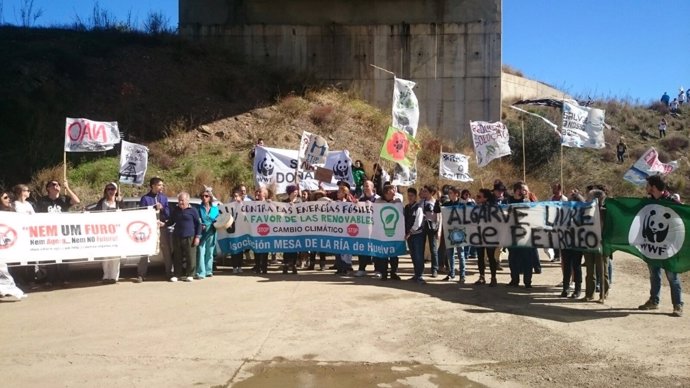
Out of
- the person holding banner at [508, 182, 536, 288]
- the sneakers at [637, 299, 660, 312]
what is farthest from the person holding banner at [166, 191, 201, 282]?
the sneakers at [637, 299, 660, 312]

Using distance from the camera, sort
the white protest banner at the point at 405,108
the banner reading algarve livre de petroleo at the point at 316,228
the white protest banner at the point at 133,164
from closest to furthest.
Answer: the banner reading algarve livre de petroleo at the point at 316,228, the white protest banner at the point at 133,164, the white protest banner at the point at 405,108

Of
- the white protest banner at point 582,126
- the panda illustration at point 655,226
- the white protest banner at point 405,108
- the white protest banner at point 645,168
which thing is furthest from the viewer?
the white protest banner at point 582,126

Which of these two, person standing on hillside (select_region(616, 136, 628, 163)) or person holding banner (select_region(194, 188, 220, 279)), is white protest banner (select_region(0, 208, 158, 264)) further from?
person standing on hillside (select_region(616, 136, 628, 163))

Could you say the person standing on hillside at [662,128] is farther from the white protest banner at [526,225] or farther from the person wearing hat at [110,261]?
the person wearing hat at [110,261]

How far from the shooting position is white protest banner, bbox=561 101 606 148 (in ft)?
50.8

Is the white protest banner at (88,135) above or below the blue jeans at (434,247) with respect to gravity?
above

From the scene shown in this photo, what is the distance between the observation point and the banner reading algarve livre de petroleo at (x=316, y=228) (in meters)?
11.5

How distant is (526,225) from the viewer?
10547 mm

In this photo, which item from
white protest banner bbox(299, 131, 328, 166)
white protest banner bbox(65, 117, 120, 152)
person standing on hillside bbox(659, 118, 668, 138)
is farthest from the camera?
person standing on hillside bbox(659, 118, 668, 138)

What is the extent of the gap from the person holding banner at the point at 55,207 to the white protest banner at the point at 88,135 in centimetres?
142

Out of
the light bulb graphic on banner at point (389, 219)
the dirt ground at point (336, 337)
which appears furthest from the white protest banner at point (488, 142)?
the dirt ground at point (336, 337)

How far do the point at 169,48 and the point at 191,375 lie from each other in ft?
77.3

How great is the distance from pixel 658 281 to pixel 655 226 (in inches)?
30.9

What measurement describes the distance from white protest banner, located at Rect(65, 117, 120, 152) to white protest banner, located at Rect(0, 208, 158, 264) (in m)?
2.39
